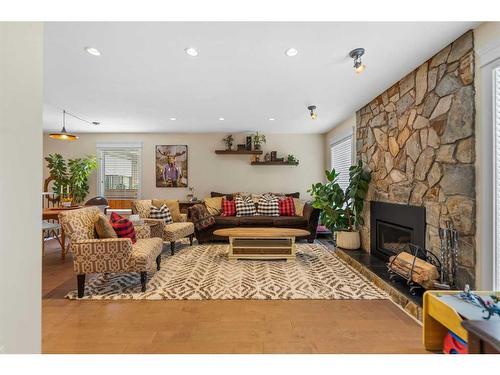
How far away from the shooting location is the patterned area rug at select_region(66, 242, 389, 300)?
2.43 meters

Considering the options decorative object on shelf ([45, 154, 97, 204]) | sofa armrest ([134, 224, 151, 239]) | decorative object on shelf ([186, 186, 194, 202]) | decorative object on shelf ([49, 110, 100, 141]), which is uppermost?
decorative object on shelf ([49, 110, 100, 141])

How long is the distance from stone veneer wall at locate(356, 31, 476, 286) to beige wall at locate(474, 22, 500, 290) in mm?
48

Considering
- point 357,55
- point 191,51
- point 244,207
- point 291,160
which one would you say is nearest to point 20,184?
point 191,51

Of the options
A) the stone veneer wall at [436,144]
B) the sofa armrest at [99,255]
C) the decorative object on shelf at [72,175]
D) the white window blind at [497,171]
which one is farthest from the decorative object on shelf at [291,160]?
the decorative object on shelf at [72,175]

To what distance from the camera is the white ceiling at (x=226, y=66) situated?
1933 mm

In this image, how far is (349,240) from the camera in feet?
12.5

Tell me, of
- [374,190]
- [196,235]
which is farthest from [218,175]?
[374,190]

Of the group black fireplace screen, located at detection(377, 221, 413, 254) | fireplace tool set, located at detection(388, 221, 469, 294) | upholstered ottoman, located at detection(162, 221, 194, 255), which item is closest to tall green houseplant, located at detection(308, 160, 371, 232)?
black fireplace screen, located at detection(377, 221, 413, 254)

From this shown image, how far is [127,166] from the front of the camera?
5793mm

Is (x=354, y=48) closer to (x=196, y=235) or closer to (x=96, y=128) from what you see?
(x=196, y=235)

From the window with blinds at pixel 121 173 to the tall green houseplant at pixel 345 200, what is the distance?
4.22 metres

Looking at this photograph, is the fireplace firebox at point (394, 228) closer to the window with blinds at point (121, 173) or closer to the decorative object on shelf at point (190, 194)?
the decorative object on shelf at point (190, 194)

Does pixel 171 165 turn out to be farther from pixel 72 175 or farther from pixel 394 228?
pixel 394 228

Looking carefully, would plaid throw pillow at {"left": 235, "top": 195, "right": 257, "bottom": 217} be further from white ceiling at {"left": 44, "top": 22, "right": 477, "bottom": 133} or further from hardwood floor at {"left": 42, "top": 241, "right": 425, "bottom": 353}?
hardwood floor at {"left": 42, "top": 241, "right": 425, "bottom": 353}
